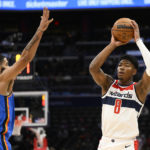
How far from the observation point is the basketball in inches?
165

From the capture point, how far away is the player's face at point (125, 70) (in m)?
4.20

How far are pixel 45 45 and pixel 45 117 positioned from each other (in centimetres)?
766

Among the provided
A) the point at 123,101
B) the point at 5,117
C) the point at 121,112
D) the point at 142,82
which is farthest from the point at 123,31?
the point at 5,117

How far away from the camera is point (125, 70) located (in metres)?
4.20

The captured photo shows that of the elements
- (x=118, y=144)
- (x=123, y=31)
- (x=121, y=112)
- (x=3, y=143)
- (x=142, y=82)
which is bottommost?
(x=118, y=144)

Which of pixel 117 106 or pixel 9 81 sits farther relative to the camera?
pixel 117 106

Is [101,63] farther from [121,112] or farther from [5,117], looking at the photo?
[5,117]

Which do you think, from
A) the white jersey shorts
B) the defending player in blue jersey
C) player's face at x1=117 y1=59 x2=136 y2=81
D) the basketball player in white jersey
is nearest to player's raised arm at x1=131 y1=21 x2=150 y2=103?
the basketball player in white jersey

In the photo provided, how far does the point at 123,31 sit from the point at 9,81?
1.32 m

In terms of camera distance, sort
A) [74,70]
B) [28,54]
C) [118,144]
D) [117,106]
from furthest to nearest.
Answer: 1. [74,70]
2. [117,106]
3. [118,144]
4. [28,54]

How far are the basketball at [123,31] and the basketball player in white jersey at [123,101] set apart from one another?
0.05 metres

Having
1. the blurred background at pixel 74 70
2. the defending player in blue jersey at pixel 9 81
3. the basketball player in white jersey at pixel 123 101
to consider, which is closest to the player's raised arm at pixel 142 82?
the basketball player in white jersey at pixel 123 101

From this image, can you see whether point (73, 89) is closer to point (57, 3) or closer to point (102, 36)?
point (102, 36)

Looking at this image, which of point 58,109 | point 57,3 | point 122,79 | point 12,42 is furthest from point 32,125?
point 58,109
